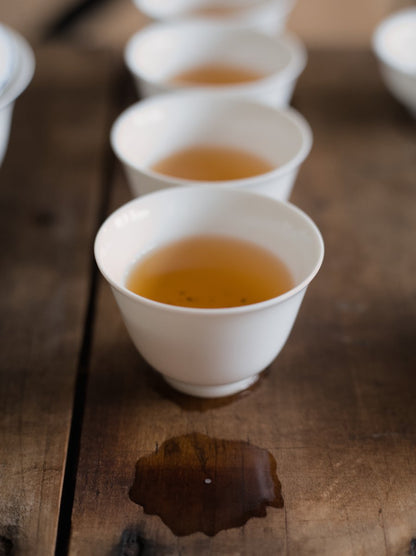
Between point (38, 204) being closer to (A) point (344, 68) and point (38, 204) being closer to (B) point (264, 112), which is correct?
(B) point (264, 112)

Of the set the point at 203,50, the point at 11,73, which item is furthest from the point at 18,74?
the point at 203,50

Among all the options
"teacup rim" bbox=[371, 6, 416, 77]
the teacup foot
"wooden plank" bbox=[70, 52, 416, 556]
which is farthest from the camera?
"teacup rim" bbox=[371, 6, 416, 77]

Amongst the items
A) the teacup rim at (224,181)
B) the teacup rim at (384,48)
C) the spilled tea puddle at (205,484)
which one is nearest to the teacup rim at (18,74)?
the teacup rim at (224,181)

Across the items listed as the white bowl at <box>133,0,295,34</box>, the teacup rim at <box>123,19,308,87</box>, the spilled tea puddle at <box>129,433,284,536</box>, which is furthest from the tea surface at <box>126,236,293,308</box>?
the white bowl at <box>133,0,295,34</box>

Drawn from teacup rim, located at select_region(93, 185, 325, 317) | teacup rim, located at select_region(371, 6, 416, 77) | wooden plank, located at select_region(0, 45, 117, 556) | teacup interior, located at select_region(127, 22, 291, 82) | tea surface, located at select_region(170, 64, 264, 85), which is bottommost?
wooden plank, located at select_region(0, 45, 117, 556)

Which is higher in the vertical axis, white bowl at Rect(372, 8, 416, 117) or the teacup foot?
→ white bowl at Rect(372, 8, 416, 117)

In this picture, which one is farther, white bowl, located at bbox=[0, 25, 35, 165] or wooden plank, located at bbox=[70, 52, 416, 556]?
white bowl, located at bbox=[0, 25, 35, 165]

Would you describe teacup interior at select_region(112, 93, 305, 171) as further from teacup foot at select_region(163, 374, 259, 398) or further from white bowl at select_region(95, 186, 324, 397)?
teacup foot at select_region(163, 374, 259, 398)

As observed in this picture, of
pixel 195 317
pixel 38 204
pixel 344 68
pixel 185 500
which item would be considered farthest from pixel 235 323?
pixel 344 68
